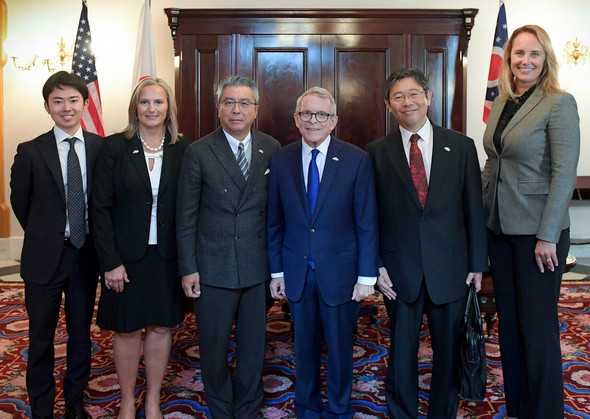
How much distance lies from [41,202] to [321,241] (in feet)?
4.25

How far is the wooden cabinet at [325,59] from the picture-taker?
17.7 ft

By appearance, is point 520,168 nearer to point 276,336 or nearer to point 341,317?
point 341,317

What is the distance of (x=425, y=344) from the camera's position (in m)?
3.41

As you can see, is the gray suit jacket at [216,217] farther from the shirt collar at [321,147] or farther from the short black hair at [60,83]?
the short black hair at [60,83]

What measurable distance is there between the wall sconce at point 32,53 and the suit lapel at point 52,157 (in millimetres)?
4648

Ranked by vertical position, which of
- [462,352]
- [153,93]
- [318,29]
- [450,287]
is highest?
[318,29]

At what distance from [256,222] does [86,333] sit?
1.02m

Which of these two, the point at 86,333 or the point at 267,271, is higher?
the point at 267,271

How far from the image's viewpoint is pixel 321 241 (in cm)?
209

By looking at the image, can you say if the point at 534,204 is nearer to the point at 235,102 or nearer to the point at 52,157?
the point at 235,102

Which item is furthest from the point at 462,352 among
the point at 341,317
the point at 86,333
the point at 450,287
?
the point at 86,333

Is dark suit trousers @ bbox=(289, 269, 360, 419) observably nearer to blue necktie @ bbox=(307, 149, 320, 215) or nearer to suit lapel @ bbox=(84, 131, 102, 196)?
blue necktie @ bbox=(307, 149, 320, 215)

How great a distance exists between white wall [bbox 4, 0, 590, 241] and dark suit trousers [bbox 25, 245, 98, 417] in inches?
171

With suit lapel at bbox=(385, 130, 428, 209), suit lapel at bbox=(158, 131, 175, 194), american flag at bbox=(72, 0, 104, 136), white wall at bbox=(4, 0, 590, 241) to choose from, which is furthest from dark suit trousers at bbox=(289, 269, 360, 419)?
white wall at bbox=(4, 0, 590, 241)
